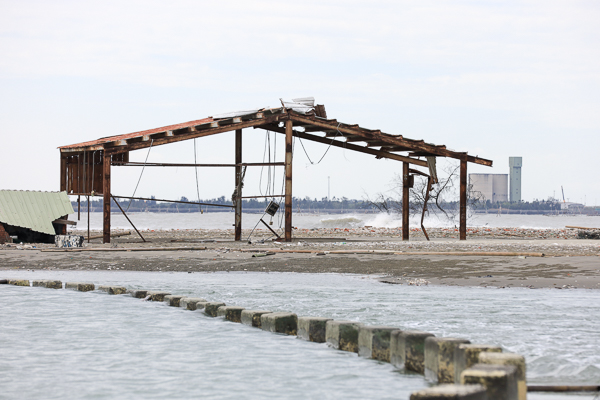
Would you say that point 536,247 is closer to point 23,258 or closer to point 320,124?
point 320,124

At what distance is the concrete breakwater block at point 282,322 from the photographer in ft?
30.8

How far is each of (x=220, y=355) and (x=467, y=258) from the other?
1016 cm

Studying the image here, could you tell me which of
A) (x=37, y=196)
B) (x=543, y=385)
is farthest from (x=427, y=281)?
(x=37, y=196)

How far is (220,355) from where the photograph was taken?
836 cm

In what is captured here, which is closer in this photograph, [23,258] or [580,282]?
→ [580,282]

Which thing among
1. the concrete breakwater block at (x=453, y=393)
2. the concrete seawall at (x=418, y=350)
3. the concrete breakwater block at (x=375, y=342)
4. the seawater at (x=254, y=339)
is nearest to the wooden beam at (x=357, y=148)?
the seawater at (x=254, y=339)

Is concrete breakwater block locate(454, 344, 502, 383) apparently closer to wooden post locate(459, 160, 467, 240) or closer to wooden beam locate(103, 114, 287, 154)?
wooden beam locate(103, 114, 287, 154)

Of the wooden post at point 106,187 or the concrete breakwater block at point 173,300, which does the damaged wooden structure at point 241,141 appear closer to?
the wooden post at point 106,187

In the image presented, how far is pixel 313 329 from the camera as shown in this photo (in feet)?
29.6

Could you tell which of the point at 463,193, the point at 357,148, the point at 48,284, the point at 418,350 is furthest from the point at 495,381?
the point at 357,148

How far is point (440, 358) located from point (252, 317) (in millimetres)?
3939

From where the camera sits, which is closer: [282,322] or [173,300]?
[282,322]

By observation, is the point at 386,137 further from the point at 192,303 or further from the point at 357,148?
the point at 192,303

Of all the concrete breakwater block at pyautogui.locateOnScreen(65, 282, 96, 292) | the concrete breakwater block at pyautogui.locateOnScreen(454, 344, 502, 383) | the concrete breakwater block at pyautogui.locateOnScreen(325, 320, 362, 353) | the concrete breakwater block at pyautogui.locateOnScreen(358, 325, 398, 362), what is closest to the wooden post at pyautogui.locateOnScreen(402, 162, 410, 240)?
the concrete breakwater block at pyautogui.locateOnScreen(65, 282, 96, 292)
